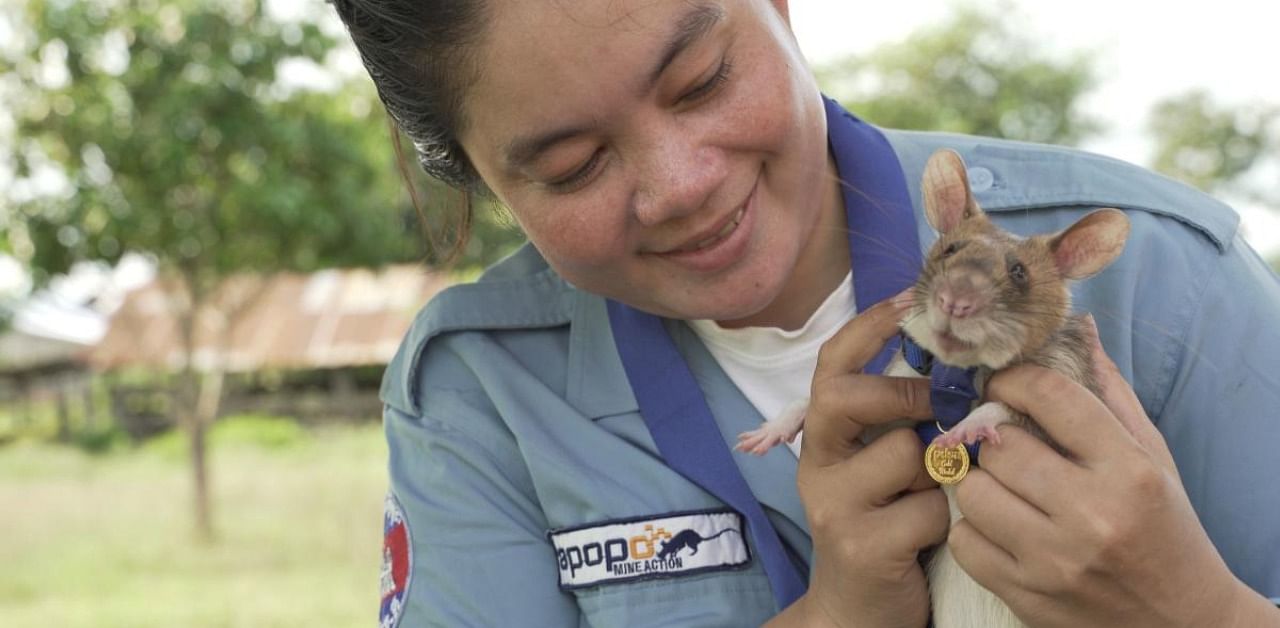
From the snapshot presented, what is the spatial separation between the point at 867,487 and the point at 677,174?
60 cm

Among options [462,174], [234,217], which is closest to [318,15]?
[234,217]

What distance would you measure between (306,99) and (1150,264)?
1217 cm

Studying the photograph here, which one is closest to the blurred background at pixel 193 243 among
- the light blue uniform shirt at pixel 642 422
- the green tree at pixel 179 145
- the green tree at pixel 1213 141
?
the green tree at pixel 179 145

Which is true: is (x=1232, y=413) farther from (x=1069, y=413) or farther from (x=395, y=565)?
(x=395, y=565)

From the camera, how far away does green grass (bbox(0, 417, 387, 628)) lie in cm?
1052

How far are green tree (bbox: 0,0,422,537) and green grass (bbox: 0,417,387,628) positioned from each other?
1008mm

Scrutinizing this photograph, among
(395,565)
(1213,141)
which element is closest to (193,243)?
(395,565)

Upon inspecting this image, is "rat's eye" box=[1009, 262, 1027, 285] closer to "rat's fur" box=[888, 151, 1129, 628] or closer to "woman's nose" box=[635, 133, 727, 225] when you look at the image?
"rat's fur" box=[888, 151, 1129, 628]

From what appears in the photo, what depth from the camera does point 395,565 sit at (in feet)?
8.12

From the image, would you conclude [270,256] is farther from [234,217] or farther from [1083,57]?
[1083,57]

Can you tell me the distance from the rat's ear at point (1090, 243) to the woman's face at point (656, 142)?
484 mm

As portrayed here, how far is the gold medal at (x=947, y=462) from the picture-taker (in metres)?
1.86

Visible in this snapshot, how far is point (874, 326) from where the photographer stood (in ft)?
6.24

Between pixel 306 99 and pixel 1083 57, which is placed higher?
pixel 306 99
